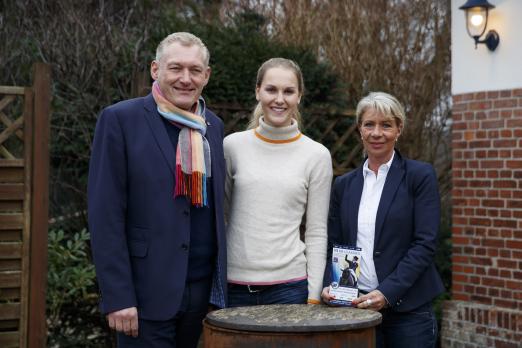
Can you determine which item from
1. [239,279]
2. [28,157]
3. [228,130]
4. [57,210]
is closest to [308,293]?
[239,279]

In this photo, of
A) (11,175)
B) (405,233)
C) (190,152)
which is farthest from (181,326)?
(11,175)

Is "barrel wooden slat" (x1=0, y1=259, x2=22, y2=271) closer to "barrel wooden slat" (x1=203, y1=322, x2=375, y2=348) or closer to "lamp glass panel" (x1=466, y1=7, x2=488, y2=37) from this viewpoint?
"barrel wooden slat" (x1=203, y1=322, x2=375, y2=348)

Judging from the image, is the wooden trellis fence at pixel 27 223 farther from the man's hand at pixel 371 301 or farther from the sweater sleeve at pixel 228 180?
the man's hand at pixel 371 301

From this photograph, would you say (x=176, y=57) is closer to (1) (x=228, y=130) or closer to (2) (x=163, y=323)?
(2) (x=163, y=323)

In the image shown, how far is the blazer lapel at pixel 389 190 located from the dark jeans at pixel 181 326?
0.81 m

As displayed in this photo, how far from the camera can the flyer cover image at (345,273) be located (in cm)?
359

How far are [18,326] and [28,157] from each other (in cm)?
109

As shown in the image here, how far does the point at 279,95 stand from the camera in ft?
12.4

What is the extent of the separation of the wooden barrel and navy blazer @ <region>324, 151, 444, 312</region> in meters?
0.35

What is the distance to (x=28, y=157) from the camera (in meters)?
5.24

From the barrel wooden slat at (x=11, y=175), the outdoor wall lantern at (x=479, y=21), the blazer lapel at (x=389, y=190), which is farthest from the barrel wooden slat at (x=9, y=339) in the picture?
the outdoor wall lantern at (x=479, y=21)

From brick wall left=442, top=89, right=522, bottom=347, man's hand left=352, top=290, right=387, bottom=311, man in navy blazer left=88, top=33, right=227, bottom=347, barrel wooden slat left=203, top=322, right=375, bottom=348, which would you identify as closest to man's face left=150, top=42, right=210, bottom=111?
man in navy blazer left=88, top=33, right=227, bottom=347

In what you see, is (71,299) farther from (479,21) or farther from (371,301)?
(479,21)

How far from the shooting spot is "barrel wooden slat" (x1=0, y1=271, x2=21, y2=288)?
17.0ft
